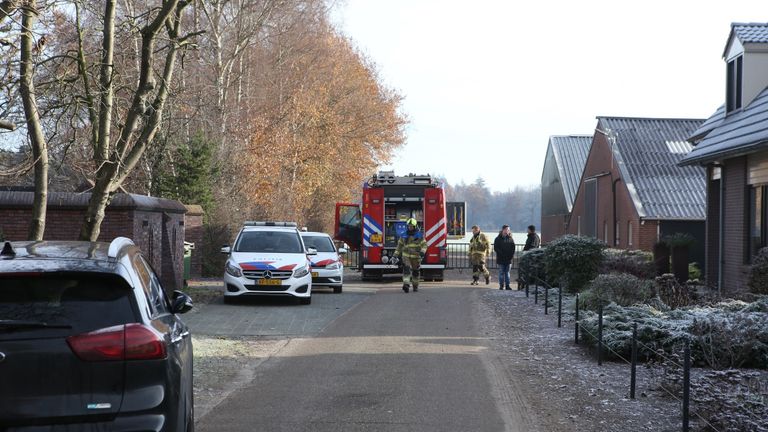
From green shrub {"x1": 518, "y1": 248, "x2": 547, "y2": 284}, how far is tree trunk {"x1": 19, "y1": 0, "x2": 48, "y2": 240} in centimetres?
1297

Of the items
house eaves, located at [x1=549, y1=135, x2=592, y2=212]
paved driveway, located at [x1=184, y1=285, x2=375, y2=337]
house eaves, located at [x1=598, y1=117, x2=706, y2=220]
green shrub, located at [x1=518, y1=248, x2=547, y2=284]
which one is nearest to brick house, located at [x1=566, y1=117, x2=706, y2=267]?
house eaves, located at [x1=598, y1=117, x2=706, y2=220]

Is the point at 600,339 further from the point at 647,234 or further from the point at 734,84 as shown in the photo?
the point at 647,234

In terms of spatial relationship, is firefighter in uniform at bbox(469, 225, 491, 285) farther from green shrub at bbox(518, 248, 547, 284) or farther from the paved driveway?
the paved driveway

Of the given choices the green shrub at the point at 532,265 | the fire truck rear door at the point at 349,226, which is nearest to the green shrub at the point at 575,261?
the green shrub at the point at 532,265

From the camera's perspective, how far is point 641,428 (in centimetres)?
795

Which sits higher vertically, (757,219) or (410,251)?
(757,219)

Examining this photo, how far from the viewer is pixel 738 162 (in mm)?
19531

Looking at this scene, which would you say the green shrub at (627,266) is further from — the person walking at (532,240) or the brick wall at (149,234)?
the brick wall at (149,234)

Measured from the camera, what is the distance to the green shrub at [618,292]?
14797mm

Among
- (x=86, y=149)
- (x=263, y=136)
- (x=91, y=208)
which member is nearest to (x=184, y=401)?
(x=91, y=208)

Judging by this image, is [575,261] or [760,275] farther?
[575,261]

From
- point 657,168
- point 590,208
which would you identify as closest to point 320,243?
point 657,168

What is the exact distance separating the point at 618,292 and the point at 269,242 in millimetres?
8944

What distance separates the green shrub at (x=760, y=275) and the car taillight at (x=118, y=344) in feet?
40.6
